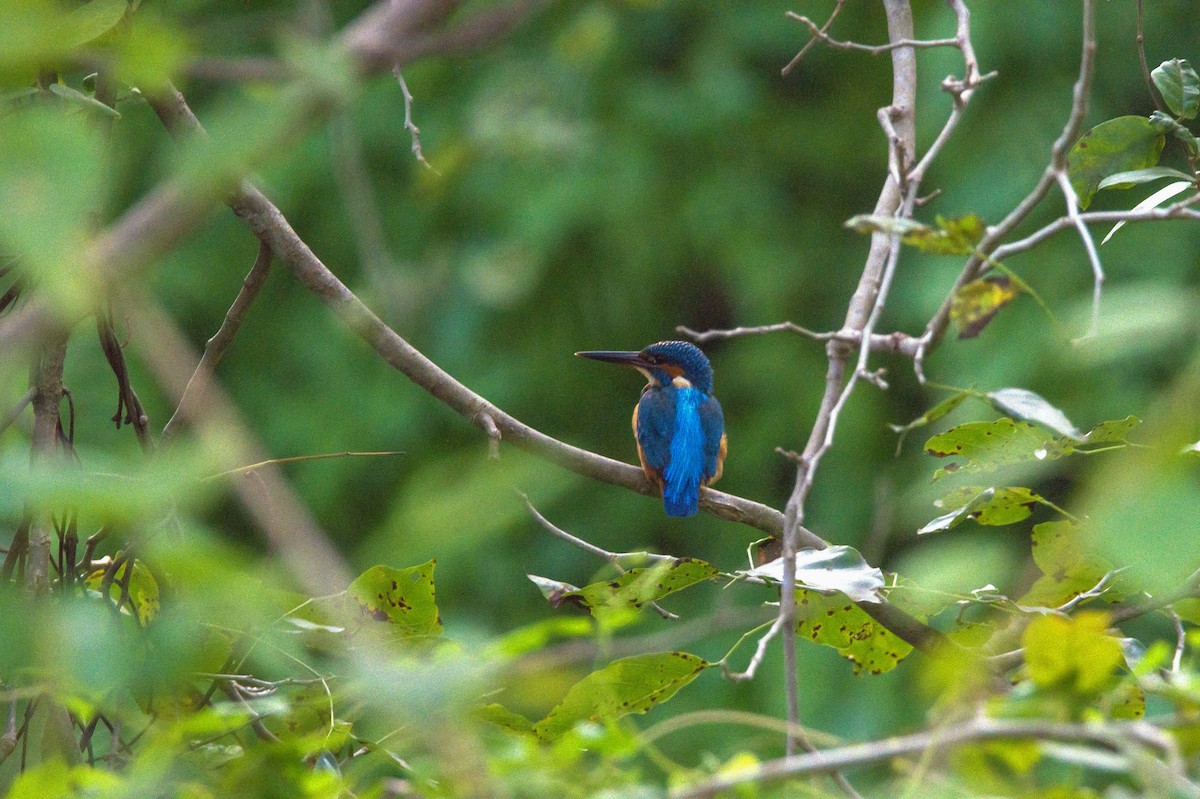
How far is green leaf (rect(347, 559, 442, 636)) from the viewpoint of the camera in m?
1.23

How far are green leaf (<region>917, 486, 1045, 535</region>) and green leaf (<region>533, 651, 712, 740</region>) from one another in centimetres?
34

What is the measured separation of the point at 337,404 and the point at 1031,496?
127 inches

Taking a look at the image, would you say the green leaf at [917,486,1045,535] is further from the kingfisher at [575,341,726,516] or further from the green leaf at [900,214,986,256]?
the kingfisher at [575,341,726,516]

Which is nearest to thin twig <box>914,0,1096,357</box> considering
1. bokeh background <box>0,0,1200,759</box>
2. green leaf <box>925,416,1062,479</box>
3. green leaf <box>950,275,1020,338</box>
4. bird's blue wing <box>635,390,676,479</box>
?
green leaf <box>950,275,1020,338</box>

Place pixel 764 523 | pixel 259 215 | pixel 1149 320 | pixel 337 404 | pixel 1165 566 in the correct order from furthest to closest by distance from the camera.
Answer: pixel 337 404
pixel 764 523
pixel 259 215
pixel 1149 320
pixel 1165 566

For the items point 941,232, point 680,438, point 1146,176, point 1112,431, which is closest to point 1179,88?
point 1146,176

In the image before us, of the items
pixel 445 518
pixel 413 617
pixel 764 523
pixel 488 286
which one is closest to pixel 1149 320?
pixel 445 518

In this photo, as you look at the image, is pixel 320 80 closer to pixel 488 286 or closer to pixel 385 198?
pixel 488 286

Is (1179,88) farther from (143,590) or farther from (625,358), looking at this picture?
(625,358)

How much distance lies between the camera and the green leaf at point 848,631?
53.3 inches

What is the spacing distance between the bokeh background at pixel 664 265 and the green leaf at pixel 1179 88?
1.93 m

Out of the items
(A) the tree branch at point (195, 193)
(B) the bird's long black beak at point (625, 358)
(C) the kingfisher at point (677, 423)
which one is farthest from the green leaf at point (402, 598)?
(B) the bird's long black beak at point (625, 358)

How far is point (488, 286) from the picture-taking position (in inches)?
153

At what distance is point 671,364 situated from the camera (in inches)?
147
